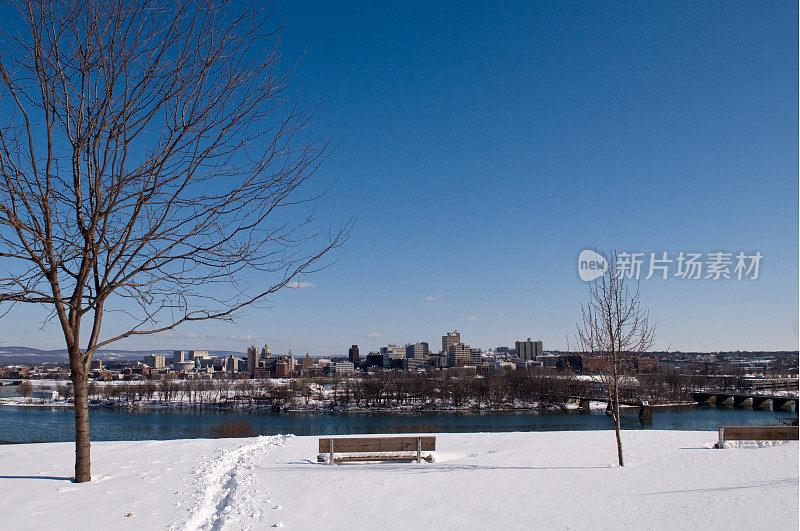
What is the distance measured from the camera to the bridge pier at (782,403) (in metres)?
48.9

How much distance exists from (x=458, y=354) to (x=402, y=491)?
182m

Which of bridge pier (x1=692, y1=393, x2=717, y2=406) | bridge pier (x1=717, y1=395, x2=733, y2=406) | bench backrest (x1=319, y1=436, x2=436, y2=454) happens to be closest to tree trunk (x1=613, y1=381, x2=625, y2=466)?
bench backrest (x1=319, y1=436, x2=436, y2=454)

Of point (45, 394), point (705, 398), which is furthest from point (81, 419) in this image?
point (45, 394)

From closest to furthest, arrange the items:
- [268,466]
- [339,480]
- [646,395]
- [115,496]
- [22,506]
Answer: [22,506] < [115,496] < [339,480] < [268,466] < [646,395]

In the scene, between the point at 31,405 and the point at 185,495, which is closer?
the point at 185,495

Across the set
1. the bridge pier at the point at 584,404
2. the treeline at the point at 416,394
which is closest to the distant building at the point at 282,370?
the treeline at the point at 416,394

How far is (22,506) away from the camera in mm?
4613

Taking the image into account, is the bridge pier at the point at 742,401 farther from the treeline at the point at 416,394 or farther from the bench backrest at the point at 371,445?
the bench backrest at the point at 371,445

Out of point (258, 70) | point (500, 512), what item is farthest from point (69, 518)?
point (258, 70)

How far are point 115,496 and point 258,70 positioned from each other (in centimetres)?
415

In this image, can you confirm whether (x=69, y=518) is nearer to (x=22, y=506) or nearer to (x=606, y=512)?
(x=22, y=506)

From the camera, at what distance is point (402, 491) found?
5.64 m

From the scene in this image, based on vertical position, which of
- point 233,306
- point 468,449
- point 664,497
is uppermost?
point 233,306

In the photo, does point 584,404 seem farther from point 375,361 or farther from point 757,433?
point 375,361
